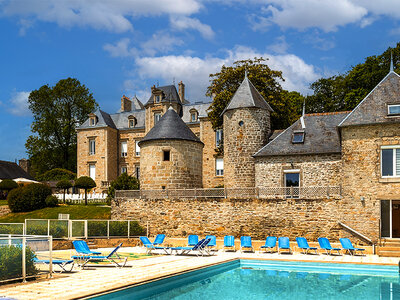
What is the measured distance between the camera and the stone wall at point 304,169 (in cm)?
2188

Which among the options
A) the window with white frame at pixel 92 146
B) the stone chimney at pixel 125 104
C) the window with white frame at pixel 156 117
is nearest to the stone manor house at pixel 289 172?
the window with white frame at pixel 156 117

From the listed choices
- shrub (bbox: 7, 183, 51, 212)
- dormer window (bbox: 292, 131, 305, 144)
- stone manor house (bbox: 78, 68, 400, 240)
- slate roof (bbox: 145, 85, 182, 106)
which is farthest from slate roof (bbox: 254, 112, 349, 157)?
slate roof (bbox: 145, 85, 182, 106)

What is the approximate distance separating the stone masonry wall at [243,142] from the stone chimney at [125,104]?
955 inches

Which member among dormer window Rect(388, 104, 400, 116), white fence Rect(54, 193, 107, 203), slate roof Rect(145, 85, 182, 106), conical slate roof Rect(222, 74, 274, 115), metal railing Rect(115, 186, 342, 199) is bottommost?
white fence Rect(54, 193, 107, 203)

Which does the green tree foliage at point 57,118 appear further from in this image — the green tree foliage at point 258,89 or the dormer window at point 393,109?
the dormer window at point 393,109

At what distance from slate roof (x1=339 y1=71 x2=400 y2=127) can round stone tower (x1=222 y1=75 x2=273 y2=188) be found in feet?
23.9

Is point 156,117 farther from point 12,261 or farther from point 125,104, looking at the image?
point 12,261

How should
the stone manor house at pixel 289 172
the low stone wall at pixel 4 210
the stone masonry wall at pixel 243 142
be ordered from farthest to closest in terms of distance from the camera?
the low stone wall at pixel 4 210
the stone masonry wall at pixel 243 142
the stone manor house at pixel 289 172

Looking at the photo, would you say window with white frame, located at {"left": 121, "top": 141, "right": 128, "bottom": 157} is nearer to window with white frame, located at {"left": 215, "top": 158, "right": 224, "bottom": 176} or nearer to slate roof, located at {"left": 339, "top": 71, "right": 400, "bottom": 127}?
window with white frame, located at {"left": 215, "top": 158, "right": 224, "bottom": 176}

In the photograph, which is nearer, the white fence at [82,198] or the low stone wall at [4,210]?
the low stone wall at [4,210]

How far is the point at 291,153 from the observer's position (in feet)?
74.2

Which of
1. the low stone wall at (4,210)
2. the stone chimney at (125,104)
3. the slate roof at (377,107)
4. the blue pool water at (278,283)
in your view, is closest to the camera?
the blue pool water at (278,283)

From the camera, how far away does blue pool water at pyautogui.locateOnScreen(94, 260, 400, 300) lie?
1127 centimetres

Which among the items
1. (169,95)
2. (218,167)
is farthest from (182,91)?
(218,167)
